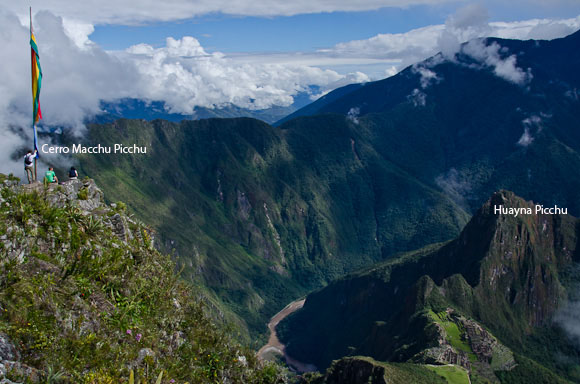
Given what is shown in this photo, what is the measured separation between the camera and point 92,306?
2162 centimetres

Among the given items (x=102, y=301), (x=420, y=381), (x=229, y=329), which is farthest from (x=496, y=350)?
(x=102, y=301)

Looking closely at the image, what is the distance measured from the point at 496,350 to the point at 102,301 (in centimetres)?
11614

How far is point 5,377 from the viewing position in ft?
53.9

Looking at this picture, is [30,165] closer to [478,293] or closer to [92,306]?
[92,306]

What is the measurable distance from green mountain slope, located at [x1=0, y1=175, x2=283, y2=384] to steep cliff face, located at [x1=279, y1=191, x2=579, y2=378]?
295 ft

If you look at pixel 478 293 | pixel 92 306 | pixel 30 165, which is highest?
pixel 30 165

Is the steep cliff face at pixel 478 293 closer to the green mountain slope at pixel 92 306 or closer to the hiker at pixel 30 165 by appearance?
the green mountain slope at pixel 92 306

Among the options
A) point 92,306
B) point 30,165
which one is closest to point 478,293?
point 30,165

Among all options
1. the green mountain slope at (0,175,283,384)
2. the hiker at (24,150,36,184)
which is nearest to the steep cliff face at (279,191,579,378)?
the green mountain slope at (0,175,283,384)

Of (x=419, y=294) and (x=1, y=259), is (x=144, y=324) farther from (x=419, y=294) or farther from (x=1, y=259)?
(x=419, y=294)

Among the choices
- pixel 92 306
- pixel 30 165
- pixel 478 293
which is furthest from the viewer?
pixel 478 293

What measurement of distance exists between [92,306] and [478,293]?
14410 cm

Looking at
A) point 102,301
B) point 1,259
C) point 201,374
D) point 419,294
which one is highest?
point 1,259

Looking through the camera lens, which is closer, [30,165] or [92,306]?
[92,306]
